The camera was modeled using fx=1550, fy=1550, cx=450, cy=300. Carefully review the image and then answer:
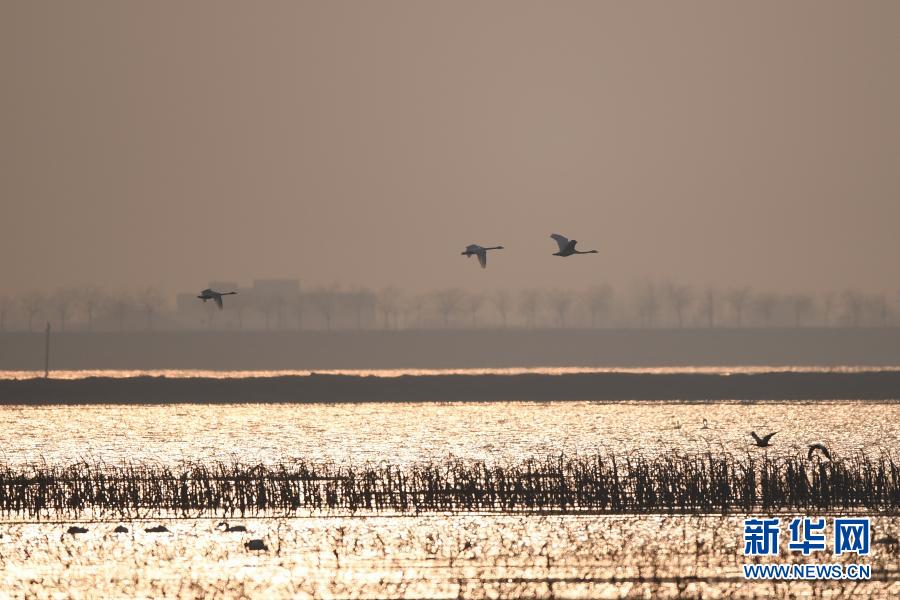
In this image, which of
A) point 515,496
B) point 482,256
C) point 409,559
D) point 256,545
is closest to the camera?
point 409,559

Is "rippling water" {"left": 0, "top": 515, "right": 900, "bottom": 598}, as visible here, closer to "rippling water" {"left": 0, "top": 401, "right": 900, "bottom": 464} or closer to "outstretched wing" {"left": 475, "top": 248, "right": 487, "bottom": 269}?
"outstretched wing" {"left": 475, "top": 248, "right": 487, "bottom": 269}

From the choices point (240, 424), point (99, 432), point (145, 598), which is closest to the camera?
point (145, 598)

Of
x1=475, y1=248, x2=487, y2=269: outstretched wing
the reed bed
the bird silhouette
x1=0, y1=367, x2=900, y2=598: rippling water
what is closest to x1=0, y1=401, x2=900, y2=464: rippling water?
the reed bed

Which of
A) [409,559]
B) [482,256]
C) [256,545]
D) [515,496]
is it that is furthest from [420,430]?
[409,559]

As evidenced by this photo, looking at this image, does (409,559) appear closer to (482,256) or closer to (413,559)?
(413,559)

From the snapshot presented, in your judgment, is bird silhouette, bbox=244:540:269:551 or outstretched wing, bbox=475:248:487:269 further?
outstretched wing, bbox=475:248:487:269

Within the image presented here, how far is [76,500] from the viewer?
166ft

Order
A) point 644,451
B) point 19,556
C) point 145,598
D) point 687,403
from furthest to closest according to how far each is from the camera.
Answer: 1. point 687,403
2. point 644,451
3. point 19,556
4. point 145,598

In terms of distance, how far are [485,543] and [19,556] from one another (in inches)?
483

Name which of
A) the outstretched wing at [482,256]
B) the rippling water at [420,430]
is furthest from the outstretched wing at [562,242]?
the rippling water at [420,430]

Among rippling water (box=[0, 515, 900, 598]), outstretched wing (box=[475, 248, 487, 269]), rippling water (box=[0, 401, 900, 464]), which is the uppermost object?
outstretched wing (box=[475, 248, 487, 269])

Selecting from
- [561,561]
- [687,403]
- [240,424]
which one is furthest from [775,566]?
[687,403]

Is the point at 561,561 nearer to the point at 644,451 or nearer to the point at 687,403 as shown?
the point at 644,451

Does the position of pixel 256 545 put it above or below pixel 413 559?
above
